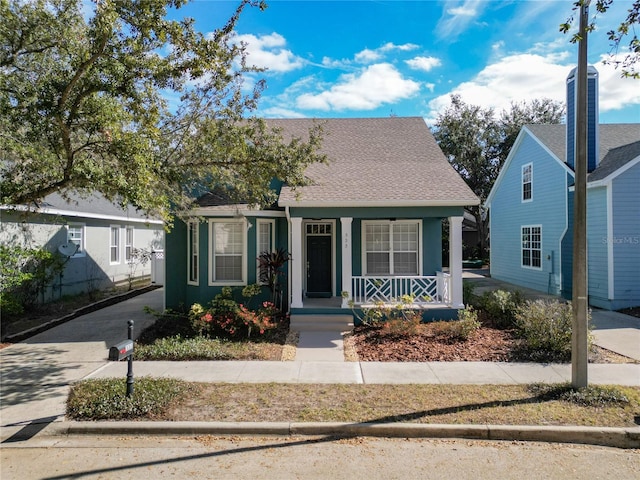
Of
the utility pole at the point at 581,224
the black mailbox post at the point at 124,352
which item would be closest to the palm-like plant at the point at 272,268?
the black mailbox post at the point at 124,352

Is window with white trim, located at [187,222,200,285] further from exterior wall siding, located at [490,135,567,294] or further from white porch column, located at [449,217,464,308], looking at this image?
exterior wall siding, located at [490,135,567,294]

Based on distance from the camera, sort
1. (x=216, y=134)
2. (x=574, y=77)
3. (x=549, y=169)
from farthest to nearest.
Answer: (x=549, y=169)
(x=574, y=77)
(x=216, y=134)

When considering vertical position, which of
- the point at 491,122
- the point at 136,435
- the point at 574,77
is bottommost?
the point at 136,435

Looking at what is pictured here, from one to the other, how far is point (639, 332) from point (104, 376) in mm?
11862

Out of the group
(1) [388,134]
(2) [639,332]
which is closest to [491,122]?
(1) [388,134]

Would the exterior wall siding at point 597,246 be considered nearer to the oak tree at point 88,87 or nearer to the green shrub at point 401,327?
the green shrub at point 401,327

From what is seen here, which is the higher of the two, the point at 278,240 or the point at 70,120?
the point at 70,120

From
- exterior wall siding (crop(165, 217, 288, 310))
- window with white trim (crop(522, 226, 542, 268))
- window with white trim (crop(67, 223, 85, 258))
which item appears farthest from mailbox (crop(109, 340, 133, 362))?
window with white trim (crop(522, 226, 542, 268))

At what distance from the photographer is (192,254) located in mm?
11789

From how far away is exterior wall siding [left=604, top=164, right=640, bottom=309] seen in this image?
12.6 metres

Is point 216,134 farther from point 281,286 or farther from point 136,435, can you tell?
point 136,435

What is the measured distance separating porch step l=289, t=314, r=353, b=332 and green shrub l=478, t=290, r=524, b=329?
3.78 m

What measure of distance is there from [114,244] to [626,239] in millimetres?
19454

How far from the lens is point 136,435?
16.7 feet
